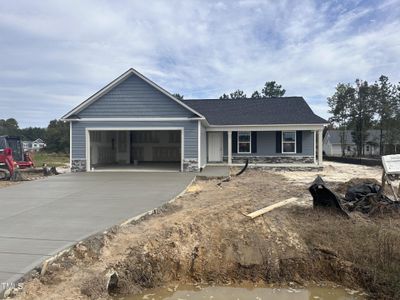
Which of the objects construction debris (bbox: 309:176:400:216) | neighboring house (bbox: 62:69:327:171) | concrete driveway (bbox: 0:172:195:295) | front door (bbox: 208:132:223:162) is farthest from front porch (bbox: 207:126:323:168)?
construction debris (bbox: 309:176:400:216)

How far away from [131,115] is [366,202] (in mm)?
12850

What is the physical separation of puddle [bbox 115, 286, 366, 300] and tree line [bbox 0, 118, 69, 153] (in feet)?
90.9

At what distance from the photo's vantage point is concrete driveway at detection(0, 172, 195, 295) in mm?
5742

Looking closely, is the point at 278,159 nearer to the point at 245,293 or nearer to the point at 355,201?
the point at 355,201

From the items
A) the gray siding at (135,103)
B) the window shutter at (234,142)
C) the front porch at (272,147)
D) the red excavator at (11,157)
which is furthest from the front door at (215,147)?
the red excavator at (11,157)

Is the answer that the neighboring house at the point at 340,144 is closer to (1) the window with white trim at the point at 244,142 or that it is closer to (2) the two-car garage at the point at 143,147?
(1) the window with white trim at the point at 244,142

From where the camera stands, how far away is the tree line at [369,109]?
41.8 m

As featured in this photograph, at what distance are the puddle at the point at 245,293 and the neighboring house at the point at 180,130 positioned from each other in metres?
13.4

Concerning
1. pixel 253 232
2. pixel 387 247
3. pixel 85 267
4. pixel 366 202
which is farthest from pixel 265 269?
pixel 366 202

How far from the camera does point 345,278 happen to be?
6.00 metres

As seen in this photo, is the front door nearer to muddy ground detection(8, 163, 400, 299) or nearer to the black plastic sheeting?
the black plastic sheeting

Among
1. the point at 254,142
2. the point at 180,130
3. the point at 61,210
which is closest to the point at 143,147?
the point at 180,130

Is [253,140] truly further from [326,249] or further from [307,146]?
[326,249]

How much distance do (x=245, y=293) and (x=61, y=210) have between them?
5.33 metres
